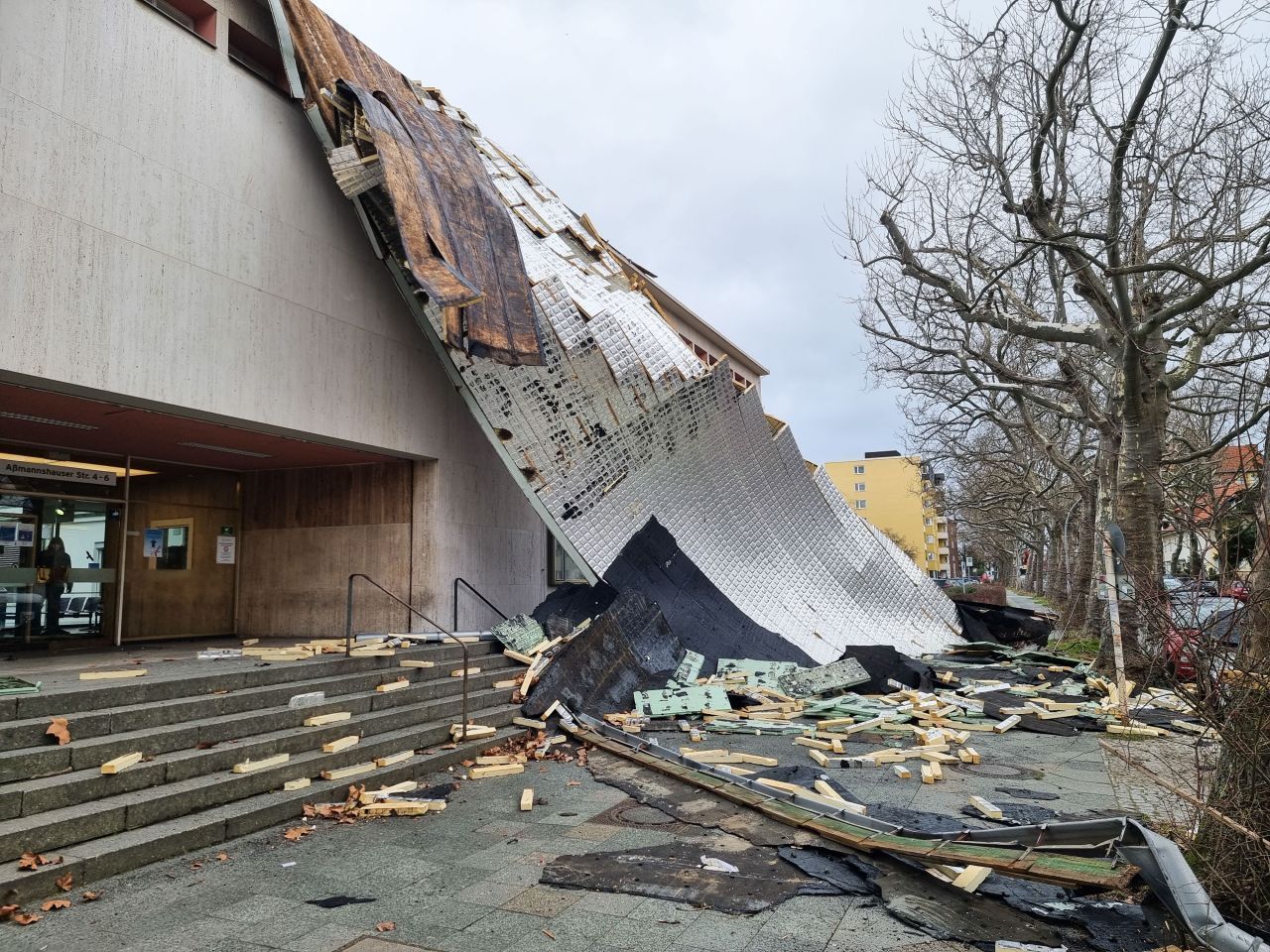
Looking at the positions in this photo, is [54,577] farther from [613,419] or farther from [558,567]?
[558,567]

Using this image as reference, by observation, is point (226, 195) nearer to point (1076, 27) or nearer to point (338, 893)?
point (338, 893)

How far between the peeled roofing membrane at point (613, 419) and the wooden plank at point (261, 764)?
18.4 feet

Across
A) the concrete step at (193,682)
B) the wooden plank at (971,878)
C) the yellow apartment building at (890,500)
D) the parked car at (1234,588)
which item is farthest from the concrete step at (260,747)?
the yellow apartment building at (890,500)

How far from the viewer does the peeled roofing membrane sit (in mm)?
11594

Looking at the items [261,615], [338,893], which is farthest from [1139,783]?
[261,615]

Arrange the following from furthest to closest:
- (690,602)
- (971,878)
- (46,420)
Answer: (690,602) < (46,420) < (971,878)

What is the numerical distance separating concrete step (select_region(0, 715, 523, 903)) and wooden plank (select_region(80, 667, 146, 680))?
2049 millimetres

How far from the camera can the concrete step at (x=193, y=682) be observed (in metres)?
6.30

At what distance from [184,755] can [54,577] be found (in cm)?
667

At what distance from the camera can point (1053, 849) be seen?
176 inches

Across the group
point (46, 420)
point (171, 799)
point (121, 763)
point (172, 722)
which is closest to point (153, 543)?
point (46, 420)

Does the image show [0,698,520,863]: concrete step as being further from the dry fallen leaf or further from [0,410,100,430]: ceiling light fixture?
[0,410,100,430]: ceiling light fixture

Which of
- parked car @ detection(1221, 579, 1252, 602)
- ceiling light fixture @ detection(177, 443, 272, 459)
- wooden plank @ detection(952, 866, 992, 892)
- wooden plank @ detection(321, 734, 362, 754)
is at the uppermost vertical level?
ceiling light fixture @ detection(177, 443, 272, 459)

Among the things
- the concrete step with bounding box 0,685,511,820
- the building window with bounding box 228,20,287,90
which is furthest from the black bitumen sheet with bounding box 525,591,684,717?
the building window with bounding box 228,20,287,90
